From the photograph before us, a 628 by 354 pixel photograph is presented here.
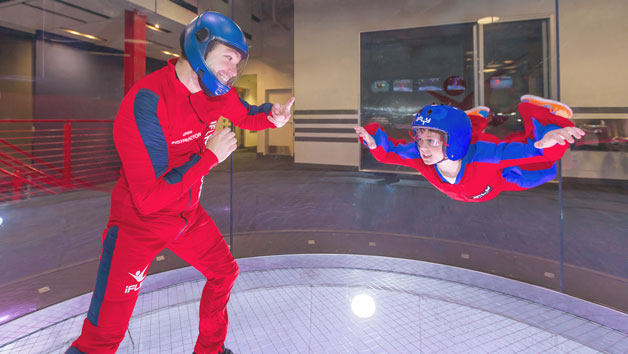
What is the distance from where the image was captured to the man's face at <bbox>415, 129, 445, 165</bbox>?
1.53 m

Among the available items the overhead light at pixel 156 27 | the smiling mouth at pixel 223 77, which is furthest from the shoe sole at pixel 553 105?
the overhead light at pixel 156 27

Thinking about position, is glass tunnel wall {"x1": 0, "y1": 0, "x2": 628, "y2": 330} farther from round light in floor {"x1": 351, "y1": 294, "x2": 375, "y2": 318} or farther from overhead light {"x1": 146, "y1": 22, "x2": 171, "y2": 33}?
round light in floor {"x1": 351, "y1": 294, "x2": 375, "y2": 318}

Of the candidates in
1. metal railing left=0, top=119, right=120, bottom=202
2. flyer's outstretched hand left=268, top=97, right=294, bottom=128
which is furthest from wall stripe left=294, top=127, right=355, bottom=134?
metal railing left=0, top=119, right=120, bottom=202

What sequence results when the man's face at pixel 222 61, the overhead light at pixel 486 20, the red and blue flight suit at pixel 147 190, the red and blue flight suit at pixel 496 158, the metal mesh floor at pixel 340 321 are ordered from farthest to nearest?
the overhead light at pixel 486 20, the metal mesh floor at pixel 340 321, the red and blue flight suit at pixel 496 158, the man's face at pixel 222 61, the red and blue flight suit at pixel 147 190

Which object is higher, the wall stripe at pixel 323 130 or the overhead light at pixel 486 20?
the overhead light at pixel 486 20

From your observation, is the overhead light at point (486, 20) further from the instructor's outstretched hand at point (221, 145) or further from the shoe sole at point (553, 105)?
the instructor's outstretched hand at point (221, 145)

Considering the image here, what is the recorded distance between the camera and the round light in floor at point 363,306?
2172 mm

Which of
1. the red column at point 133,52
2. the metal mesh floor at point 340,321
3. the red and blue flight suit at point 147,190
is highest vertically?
the red column at point 133,52

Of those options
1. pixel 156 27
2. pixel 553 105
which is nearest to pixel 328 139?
pixel 156 27

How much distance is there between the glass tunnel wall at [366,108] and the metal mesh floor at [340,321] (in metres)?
0.51

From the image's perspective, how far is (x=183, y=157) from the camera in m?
1.36

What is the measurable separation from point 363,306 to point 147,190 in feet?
5.65

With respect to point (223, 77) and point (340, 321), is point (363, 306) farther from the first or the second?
point (223, 77)

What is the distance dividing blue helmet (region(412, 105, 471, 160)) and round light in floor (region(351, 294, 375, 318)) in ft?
3.99
